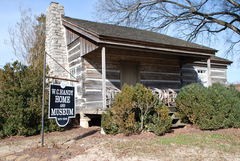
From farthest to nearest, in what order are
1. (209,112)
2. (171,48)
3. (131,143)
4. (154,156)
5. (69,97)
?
1. (171,48)
2. (209,112)
3. (69,97)
4. (131,143)
5. (154,156)

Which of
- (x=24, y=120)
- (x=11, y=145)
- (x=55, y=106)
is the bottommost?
(x=11, y=145)

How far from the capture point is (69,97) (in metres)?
8.65

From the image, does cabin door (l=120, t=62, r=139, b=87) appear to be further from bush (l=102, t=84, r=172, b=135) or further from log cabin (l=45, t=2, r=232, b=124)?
bush (l=102, t=84, r=172, b=135)

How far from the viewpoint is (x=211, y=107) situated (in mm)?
10109

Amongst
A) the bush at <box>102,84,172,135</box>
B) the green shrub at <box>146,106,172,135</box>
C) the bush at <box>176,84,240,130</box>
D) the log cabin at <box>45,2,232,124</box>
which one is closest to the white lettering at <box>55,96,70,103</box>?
the bush at <box>102,84,172,135</box>

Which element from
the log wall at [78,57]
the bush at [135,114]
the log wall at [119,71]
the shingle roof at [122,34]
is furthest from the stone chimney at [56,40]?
the bush at [135,114]

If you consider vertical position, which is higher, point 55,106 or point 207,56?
point 207,56

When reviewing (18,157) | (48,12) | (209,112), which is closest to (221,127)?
(209,112)

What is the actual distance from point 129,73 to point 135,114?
4.83 m

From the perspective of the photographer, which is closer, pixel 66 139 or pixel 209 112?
pixel 66 139

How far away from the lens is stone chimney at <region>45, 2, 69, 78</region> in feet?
47.5

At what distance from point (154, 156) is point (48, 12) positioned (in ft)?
38.5

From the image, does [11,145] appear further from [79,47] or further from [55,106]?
[79,47]

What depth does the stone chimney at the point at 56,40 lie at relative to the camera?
1449cm
